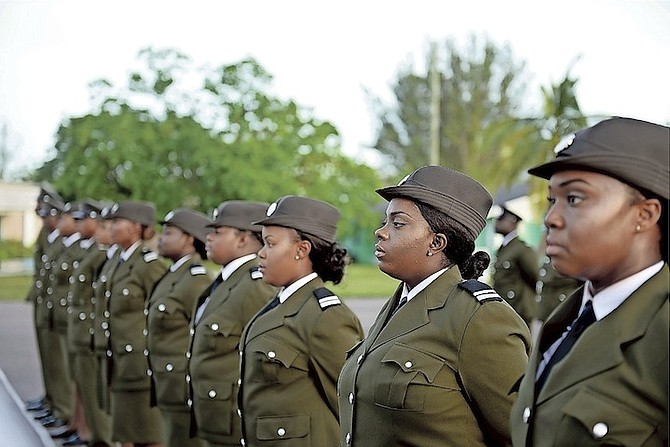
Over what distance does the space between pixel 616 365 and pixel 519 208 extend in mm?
43091

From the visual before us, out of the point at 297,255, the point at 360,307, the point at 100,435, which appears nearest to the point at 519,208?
the point at 360,307

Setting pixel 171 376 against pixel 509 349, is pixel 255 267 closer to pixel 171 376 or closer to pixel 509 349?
pixel 171 376

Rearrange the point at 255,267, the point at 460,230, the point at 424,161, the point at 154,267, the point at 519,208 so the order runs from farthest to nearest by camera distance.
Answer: the point at 424,161 → the point at 519,208 → the point at 154,267 → the point at 255,267 → the point at 460,230

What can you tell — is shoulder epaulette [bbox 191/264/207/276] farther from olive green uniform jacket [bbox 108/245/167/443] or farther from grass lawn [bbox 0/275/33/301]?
grass lawn [bbox 0/275/33/301]

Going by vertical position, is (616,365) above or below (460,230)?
below

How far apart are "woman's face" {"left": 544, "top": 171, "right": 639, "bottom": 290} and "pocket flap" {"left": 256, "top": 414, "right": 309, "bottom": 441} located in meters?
2.32

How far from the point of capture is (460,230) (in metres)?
3.52

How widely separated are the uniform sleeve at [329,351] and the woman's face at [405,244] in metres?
0.95

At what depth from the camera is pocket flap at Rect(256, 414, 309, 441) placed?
434cm

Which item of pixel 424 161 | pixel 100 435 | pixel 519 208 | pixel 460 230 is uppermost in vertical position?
pixel 424 161

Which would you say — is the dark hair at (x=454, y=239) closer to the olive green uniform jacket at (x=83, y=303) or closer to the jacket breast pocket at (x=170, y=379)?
the jacket breast pocket at (x=170, y=379)

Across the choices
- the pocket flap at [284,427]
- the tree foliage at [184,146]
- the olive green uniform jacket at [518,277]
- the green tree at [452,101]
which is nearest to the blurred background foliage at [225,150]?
the tree foliage at [184,146]

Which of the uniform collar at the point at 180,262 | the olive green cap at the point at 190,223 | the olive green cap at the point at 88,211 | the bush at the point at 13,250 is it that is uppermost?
the bush at the point at 13,250

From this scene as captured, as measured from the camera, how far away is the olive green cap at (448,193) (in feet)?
11.4
